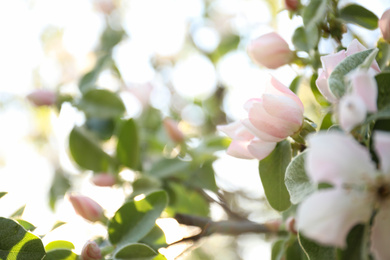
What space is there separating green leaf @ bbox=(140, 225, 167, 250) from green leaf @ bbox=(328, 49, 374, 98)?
1.05ft

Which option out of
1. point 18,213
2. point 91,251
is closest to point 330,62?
point 91,251

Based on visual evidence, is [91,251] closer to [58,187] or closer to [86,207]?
[86,207]

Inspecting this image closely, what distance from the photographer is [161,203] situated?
1.83 ft

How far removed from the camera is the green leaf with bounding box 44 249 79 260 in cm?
51

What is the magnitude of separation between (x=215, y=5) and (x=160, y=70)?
0.36 metres

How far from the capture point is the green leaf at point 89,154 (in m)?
0.91

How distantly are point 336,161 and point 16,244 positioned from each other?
355mm

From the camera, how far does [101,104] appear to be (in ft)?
3.03

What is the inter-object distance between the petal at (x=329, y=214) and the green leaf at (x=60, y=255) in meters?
0.33

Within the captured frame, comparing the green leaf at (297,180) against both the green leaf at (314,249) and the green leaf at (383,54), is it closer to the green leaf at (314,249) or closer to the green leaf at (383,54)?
the green leaf at (314,249)

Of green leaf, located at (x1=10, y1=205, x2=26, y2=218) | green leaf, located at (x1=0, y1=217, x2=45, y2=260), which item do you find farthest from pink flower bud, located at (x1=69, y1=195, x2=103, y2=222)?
green leaf, located at (x1=0, y1=217, x2=45, y2=260)

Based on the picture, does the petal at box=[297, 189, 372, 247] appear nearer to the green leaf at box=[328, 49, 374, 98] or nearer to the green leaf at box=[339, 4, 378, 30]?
the green leaf at box=[328, 49, 374, 98]

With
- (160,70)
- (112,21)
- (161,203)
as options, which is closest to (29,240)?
(161,203)

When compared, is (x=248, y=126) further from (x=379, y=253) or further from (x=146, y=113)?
(x=146, y=113)
